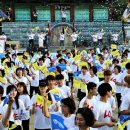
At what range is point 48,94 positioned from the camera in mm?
6730

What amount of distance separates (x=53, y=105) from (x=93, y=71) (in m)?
4.00

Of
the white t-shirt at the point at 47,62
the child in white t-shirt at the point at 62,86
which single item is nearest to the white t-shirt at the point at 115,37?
the white t-shirt at the point at 47,62

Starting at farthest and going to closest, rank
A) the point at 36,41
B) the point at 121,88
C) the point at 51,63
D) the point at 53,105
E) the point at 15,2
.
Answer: the point at 15,2, the point at 36,41, the point at 51,63, the point at 121,88, the point at 53,105

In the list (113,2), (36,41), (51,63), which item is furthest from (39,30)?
(51,63)

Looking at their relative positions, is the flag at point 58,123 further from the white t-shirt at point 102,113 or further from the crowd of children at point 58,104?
the white t-shirt at point 102,113

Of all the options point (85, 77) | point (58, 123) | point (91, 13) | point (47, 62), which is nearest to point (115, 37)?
point (91, 13)

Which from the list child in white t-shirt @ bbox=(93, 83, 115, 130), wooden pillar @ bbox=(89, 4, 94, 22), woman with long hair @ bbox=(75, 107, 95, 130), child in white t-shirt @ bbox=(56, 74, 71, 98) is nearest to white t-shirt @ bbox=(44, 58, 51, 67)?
child in white t-shirt @ bbox=(56, 74, 71, 98)

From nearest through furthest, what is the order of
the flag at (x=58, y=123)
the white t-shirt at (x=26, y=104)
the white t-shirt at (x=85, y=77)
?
the flag at (x=58, y=123) → the white t-shirt at (x=26, y=104) → the white t-shirt at (x=85, y=77)

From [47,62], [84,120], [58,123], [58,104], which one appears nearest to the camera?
[84,120]

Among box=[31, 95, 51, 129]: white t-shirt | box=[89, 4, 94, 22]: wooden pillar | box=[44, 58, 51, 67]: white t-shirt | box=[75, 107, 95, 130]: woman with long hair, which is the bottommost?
box=[31, 95, 51, 129]: white t-shirt

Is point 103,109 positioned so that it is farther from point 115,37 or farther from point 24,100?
point 115,37

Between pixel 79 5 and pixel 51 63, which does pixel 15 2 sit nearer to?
pixel 79 5

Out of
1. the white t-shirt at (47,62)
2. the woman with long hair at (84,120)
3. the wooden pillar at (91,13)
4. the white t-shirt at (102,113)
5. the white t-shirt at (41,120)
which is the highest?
the wooden pillar at (91,13)

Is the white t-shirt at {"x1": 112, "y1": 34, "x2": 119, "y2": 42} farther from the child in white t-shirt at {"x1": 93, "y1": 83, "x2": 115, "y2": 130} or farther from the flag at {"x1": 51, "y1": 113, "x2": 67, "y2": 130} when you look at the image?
the flag at {"x1": 51, "y1": 113, "x2": 67, "y2": 130}
